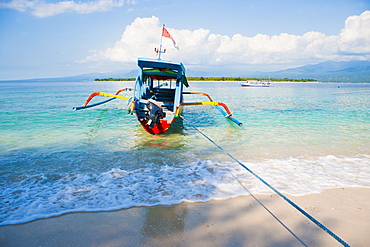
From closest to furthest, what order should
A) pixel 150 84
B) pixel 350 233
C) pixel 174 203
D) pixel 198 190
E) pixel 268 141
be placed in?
1. pixel 350 233
2. pixel 174 203
3. pixel 198 190
4. pixel 268 141
5. pixel 150 84

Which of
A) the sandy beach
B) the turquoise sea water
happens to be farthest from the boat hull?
the sandy beach

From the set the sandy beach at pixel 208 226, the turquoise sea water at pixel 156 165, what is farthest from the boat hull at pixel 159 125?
the sandy beach at pixel 208 226

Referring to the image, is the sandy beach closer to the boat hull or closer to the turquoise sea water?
the turquoise sea water

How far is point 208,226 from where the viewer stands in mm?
3473

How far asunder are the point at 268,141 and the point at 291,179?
355 centimetres

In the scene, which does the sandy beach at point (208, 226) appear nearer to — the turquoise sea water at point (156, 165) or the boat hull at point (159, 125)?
the turquoise sea water at point (156, 165)

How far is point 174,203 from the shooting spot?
419 cm

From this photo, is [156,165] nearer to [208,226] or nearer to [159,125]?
[208,226]

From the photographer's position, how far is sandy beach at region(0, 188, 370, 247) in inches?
124

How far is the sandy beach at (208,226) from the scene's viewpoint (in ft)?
10.3

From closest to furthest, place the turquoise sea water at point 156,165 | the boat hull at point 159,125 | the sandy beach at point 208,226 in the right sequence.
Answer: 1. the sandy beach at point 208,226
2. the turquoise sea water at point 156,165
3. the boat hull at point 159,125

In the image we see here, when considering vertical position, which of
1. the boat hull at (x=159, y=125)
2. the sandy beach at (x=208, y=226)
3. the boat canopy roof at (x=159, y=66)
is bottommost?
the sandy beach at (x=208, y=226)

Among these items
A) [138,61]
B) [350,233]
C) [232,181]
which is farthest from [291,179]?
[138,61]

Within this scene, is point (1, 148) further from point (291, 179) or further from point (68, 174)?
point (291, 179)
